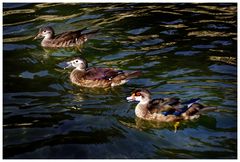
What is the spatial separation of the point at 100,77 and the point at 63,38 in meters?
3.87

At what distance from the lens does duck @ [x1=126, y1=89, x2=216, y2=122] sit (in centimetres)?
1009

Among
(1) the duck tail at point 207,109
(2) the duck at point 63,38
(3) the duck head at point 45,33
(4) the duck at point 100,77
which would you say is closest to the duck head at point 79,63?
(4) the duck at point 100,77

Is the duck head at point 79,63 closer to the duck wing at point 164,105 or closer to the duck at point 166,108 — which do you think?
the duck at point 166,108

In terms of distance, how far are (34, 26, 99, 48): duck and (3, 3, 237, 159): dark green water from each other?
0.24 meters

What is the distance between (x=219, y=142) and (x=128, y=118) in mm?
2162

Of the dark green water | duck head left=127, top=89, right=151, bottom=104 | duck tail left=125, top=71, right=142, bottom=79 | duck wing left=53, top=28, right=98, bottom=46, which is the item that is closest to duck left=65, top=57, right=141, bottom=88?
duck tail left=125, top=71, right=142, bottom=79

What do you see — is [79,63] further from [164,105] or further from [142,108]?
[164,105]

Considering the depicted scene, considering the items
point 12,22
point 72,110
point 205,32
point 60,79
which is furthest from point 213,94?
point 12,22

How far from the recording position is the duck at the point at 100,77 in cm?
1216

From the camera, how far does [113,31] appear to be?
16312mm

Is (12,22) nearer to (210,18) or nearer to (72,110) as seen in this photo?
(210,18)

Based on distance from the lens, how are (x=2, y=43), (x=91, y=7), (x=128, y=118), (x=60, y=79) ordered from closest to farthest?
Answer: 1. (x=128, y=118)
2. (x=60, y=79)
3. (x=2, y=43)
4. (x=91, y=7)

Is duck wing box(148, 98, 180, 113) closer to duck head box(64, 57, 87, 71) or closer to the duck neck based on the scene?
the duck neck

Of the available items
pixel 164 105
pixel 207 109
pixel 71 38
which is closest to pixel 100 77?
pixel 164 105
